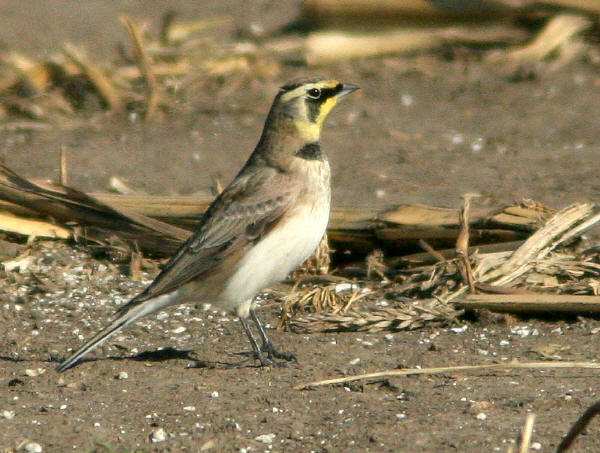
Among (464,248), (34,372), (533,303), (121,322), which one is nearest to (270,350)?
(121,322)

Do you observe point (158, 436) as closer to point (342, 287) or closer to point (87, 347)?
point (87, 347)

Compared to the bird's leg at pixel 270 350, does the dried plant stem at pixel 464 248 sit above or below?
above

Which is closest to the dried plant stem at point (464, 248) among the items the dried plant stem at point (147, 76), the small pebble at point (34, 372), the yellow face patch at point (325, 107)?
the yellow face patch at point (325, 107)

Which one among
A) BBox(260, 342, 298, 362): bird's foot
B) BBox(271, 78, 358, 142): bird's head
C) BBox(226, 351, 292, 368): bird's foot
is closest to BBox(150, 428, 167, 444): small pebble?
BBox(226, 351, 292, 368): bird's foot

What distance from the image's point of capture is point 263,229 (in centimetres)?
608

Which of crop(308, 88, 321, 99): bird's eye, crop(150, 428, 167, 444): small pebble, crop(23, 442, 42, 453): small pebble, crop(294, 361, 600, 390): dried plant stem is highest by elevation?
crop(308, 88, 321, 99): bird's eye

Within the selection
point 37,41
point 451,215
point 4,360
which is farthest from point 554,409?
point 37,41

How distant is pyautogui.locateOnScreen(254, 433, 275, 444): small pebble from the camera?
496cm

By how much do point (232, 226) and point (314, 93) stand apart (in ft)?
2.80

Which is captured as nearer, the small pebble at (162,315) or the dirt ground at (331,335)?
the dirt ground at (331,335)

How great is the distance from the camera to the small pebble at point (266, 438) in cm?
496

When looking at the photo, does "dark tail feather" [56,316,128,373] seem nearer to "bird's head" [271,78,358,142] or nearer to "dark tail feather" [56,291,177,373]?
"dark tail feather" [56,291,177,373]

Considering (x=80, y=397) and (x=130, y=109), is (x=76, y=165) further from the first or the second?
(x=80, y=397)

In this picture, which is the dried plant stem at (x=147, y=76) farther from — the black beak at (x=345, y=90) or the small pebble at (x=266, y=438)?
the small pebble at (x=266, y=438)
